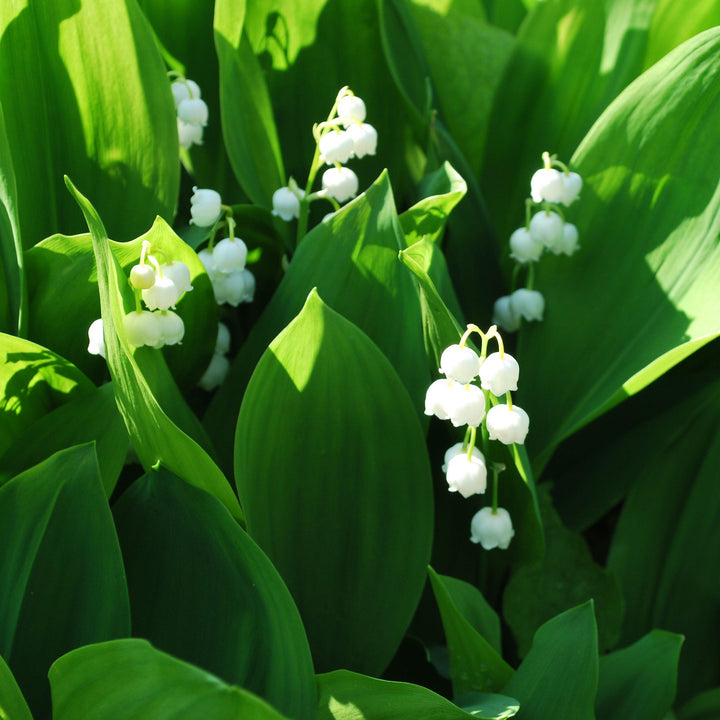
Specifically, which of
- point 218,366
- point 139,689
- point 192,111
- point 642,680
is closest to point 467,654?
point 642,680

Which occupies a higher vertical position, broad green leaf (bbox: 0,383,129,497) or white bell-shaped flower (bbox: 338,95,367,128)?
white bell-shaped flower (bbox: 338,95,367,128)

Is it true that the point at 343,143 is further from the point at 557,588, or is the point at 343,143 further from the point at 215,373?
the point at 557,588

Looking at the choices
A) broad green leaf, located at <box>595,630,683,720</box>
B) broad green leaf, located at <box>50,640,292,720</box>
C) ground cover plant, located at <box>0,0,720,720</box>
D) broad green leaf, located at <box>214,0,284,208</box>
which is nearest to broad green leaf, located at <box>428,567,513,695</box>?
ground cover plant, located at <box>0,0,720,720</box>

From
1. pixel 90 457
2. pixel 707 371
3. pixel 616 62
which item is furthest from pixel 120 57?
pixel 707 371

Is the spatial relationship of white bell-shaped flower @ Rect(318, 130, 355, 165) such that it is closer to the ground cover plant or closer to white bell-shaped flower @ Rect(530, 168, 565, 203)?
the ground cover plant

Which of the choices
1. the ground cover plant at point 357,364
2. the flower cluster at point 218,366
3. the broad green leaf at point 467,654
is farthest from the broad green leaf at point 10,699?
the flower cluster at point 218,366

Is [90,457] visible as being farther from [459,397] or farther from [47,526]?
[459,397]

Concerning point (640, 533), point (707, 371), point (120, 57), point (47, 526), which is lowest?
point (640, 533)

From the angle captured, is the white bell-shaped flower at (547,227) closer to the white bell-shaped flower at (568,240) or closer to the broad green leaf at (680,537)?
the white bell-shaped flower at (568,240)
